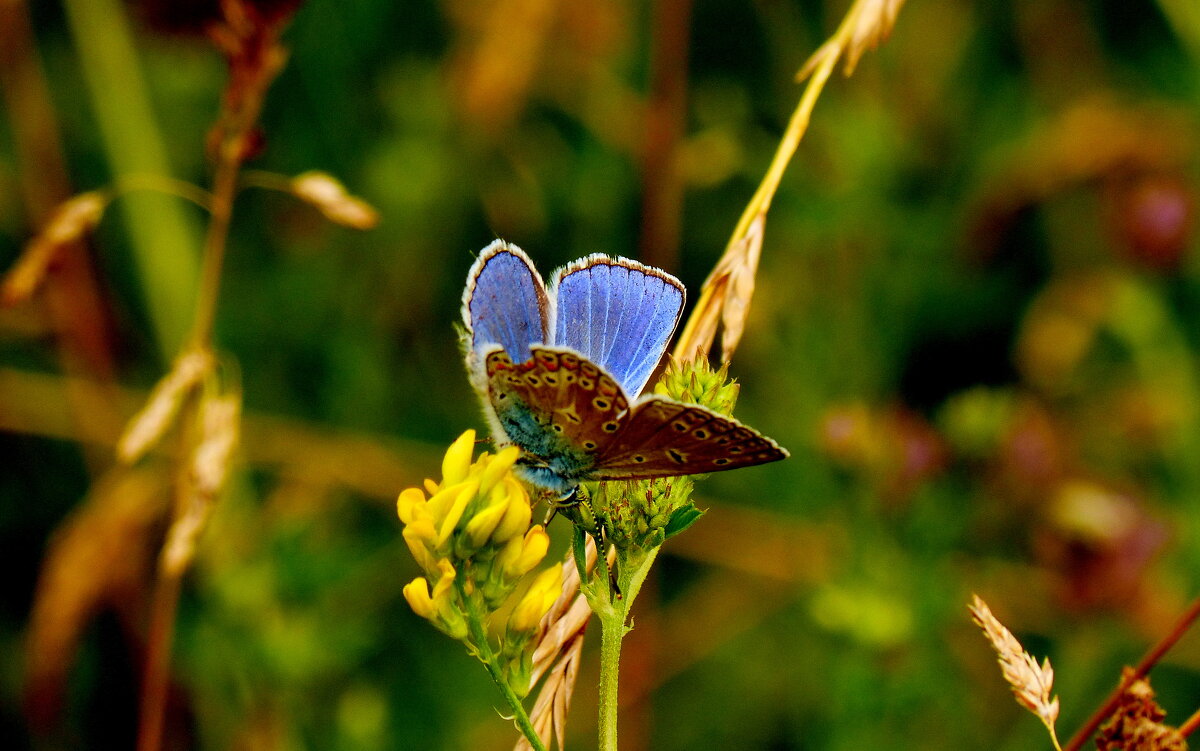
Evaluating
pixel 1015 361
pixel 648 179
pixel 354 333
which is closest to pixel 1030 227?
pixel 1015 361

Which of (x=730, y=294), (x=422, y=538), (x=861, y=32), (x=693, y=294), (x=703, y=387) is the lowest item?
(x=693, y=294)

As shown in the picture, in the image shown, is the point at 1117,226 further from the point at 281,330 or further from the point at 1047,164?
the point at 281,330

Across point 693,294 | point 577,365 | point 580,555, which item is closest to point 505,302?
point 577,365

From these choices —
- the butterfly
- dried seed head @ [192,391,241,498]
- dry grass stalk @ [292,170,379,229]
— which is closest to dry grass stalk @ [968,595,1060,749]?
the butterfly

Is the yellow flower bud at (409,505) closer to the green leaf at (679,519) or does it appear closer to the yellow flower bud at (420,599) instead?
the yellow flower bud at (420,599)

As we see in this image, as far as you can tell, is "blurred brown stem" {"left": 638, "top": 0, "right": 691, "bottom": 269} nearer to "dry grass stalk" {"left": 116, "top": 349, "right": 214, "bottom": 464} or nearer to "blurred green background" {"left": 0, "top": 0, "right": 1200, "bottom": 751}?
"blurred green background" {"left": 0, "top": 0, "right": 1200, "bottom": 751}

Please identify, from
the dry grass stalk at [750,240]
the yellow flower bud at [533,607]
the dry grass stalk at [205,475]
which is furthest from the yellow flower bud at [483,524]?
the dry grass stalk at [205,475]

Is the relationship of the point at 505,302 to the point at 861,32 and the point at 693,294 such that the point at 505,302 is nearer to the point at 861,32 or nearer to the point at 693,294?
the point at 861,32
